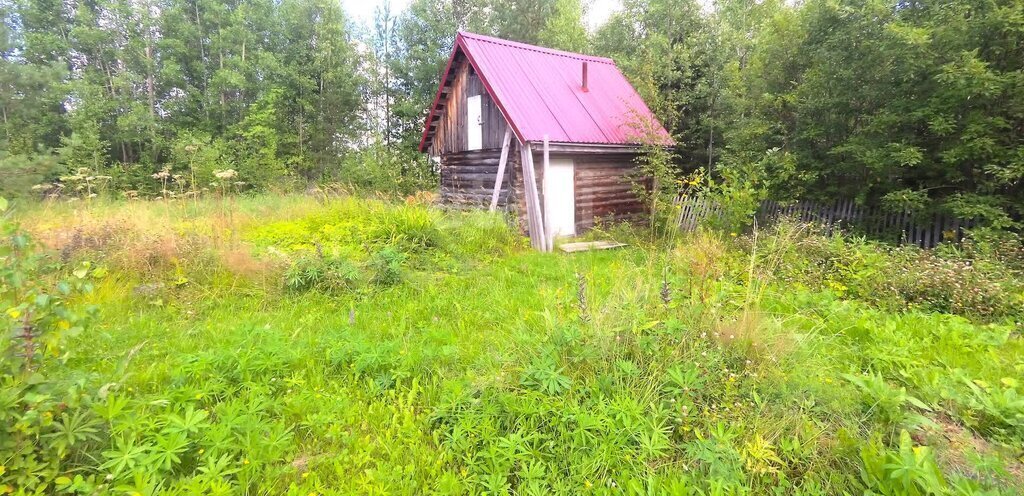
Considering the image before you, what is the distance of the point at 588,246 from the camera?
31.2ft

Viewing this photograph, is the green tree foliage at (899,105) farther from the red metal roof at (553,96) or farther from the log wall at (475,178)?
the log wall at (475,178)

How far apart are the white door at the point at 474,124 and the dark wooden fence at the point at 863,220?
17.0 feet

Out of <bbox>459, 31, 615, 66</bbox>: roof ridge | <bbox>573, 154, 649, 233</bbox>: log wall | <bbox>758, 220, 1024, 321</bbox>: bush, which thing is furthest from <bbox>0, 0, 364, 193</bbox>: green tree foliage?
<bbox>758, 220, 1024, 321</bbox>: bush

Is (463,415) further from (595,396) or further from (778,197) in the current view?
(778,197)

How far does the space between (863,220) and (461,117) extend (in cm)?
896

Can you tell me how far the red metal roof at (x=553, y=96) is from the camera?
995 cm

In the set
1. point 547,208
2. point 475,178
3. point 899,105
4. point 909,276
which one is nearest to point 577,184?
point 547,208

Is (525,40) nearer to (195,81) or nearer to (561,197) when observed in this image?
(195,81)

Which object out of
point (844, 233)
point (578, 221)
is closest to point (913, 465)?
point (844, 233)

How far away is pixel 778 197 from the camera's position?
9180 mm

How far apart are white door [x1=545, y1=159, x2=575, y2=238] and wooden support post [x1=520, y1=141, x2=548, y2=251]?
0.67m

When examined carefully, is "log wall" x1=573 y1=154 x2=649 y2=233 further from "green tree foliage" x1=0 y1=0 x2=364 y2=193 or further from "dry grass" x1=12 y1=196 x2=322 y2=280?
"green tree foliage" x1=0 y1=0 x2=364 y2=193

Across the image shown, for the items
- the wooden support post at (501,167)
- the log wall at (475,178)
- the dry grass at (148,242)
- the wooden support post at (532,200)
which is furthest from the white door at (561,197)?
the dry grass at (148,242)

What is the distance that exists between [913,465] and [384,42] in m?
29.1
